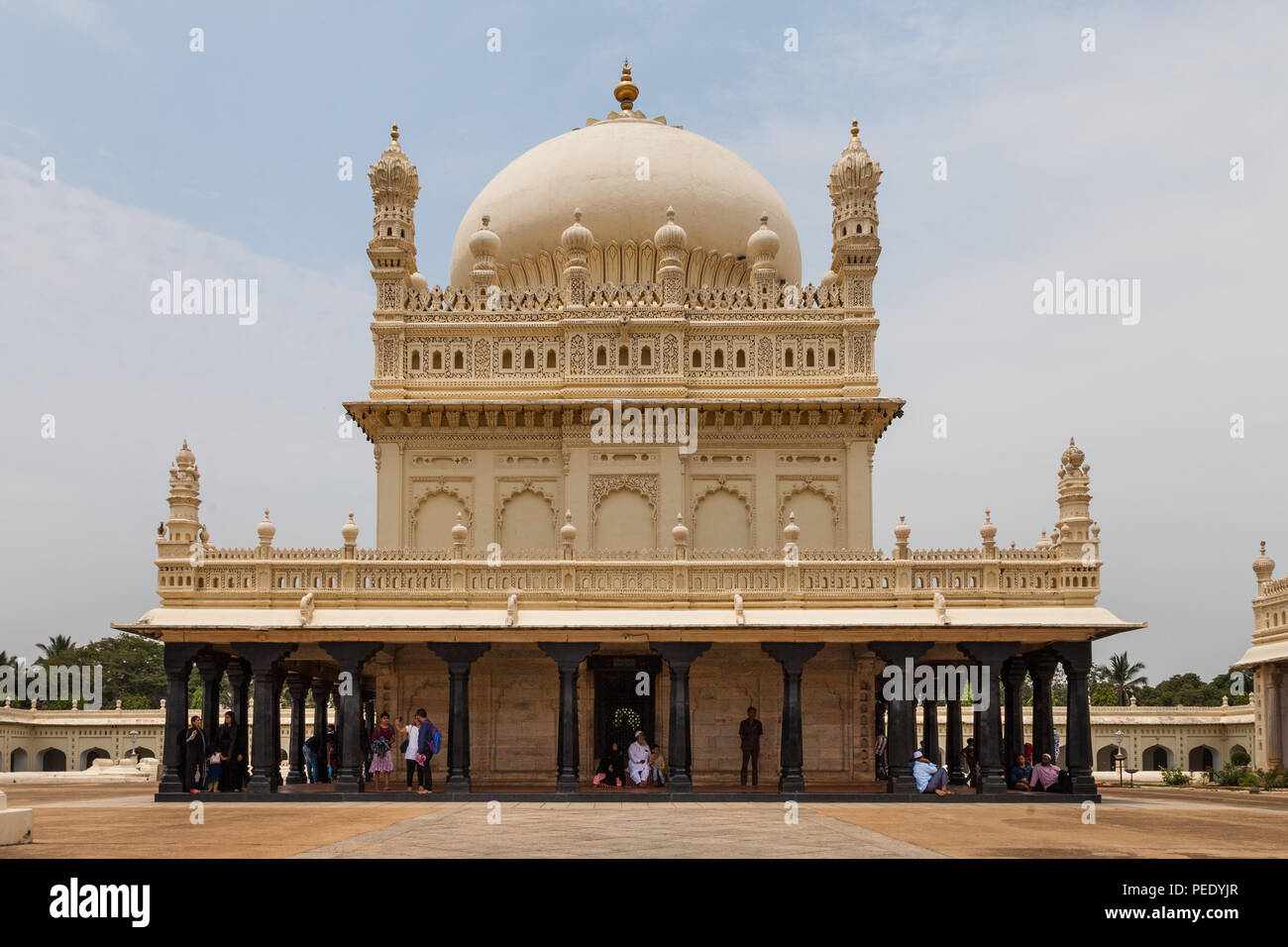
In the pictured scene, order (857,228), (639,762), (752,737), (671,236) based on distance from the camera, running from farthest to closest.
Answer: (671,236) → (857,228) → (752,737) → (639,762)

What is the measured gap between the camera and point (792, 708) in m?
24.7

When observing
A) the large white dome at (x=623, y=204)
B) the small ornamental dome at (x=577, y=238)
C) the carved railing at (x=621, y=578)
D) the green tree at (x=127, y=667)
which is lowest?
the green tree at (x=127, y=667)

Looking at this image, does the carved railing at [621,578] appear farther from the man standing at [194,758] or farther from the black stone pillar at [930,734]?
the black stone pillar at [930,734]

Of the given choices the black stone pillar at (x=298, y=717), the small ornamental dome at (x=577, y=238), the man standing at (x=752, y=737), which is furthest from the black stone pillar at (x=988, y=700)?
the black stone pillar at (x=298, y=717)

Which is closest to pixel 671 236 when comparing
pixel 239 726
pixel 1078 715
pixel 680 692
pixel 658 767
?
pixel 680 692

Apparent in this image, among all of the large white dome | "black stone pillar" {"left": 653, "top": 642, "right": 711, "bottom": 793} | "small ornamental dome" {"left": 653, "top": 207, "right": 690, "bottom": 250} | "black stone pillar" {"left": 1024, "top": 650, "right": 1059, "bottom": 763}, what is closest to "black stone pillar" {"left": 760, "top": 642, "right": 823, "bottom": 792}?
"black stone pillar" {"left": 653, "top": 642, "right": 711, "bottom": 793}

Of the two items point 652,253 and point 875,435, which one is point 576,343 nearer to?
point 652,253

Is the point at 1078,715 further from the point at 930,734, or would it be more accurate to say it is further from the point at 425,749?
the point at 425,749

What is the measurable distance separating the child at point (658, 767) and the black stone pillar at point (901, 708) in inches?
184

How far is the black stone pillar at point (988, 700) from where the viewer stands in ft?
80.9

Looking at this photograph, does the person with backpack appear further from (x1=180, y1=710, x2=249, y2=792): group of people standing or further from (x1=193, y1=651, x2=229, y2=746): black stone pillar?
(x1=193, y1=651, x2=229, y2=746): black stone pillar

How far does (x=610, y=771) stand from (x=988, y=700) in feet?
24.7

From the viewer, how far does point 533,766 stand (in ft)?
89.5
